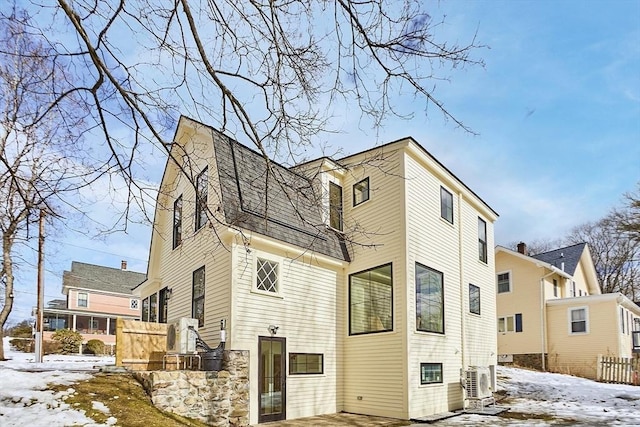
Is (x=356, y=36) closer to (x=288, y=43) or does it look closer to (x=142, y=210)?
(x=288, y=43)

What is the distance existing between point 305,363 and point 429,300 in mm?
3385

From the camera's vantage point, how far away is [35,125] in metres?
4.55

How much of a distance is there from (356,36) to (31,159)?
3.36 meters

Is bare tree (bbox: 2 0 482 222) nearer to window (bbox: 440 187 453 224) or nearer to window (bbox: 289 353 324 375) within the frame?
window (bbox: 289 353 324 375)

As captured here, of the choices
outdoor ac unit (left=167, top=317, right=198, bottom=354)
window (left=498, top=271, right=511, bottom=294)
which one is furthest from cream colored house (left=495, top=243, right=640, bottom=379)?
outdoor ac unit (left=167, top=317, right=198, bottom=354)

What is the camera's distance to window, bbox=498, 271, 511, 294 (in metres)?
24.2

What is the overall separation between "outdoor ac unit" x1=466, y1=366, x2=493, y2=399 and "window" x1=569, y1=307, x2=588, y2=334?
1128 cm

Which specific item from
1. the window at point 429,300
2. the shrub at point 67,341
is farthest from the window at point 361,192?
the shrub at point 67,341

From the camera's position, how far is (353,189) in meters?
13.5

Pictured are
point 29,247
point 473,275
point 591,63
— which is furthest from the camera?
point 473,275

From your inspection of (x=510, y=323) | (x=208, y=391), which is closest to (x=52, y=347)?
(x=208, y=391)

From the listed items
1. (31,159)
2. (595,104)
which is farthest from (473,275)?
(31,159)

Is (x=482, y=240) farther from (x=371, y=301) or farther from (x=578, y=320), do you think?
(x=578, y=320)

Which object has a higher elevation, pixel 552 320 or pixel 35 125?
pixel 35 125
